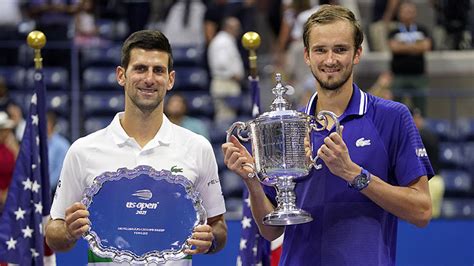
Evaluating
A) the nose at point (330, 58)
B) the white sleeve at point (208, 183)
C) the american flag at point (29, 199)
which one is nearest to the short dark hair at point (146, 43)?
the white sleeve at point (208, 183)

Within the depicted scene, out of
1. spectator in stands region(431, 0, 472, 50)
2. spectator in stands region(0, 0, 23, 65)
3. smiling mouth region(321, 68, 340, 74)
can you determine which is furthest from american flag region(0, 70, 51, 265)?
spectator in stands region(431, 0, 472, 50)

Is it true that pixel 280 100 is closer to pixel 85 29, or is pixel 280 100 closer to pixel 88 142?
pixel 88 142

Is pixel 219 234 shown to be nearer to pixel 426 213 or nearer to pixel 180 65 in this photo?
pixel 426 213

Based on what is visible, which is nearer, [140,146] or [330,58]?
[330,58]

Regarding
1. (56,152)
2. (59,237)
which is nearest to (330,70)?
(59,237)

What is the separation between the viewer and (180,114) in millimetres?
10680

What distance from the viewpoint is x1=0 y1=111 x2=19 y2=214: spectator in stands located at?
980 centimetres

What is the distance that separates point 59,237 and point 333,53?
136 cm

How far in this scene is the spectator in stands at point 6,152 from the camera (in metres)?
9.80

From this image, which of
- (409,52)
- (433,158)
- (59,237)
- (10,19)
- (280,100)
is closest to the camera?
(280,100)

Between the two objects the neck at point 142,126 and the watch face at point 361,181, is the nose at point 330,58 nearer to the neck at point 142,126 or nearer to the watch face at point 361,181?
the watch face at point 361,181

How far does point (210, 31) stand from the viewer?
1305cm

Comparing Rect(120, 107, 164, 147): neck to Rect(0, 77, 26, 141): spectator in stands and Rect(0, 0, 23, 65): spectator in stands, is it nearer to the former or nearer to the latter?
Rect(0, 77, 26, 141): spectator in stands

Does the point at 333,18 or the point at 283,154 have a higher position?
the point at 333,18
